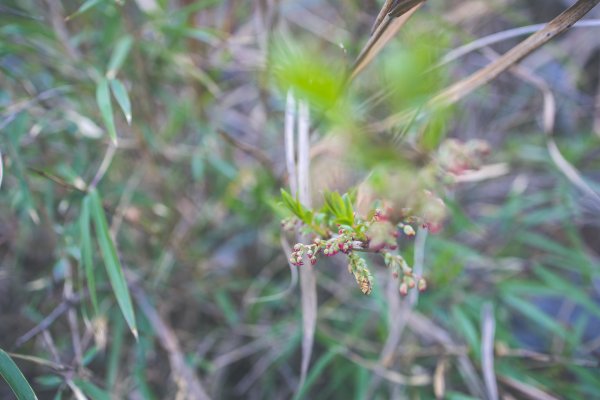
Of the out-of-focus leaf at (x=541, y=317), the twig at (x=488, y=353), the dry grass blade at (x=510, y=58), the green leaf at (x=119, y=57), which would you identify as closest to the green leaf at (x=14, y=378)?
the green leaf at (x=119, y=57)

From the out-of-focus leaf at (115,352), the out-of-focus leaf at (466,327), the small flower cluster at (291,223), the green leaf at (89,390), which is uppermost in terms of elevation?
the small flower cluster at (291,223)

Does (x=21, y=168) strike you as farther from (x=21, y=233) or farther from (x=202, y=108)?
(x=202, y=108)

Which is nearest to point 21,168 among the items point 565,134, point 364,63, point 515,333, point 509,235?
point 364,63

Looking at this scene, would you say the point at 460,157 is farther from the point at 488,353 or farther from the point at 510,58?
the point at 488,353

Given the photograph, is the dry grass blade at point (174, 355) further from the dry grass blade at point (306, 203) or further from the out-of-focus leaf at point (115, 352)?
the dry grass blade at point (306, 203)

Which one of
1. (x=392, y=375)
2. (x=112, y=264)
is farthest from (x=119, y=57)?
(x=392, y=375)

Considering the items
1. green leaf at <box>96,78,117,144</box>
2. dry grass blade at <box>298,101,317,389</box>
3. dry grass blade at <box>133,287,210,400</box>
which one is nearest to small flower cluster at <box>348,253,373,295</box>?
dry grass blade at <box>298,101,317,389</box>
